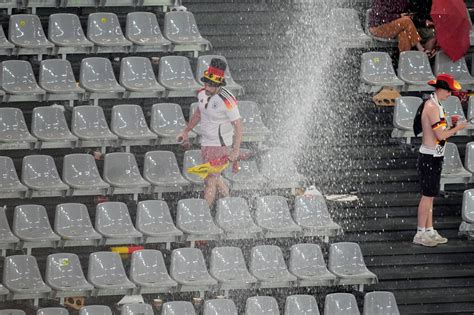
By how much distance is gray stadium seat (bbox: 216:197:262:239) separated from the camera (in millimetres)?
15125

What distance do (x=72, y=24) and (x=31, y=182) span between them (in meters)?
1.85

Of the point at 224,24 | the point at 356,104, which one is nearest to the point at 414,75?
the point at 356,104

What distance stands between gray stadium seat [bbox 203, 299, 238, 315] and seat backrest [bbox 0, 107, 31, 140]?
2325mm

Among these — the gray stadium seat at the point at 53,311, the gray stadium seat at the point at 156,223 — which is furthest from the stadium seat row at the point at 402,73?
the gray stadium seat at the point at 53,311

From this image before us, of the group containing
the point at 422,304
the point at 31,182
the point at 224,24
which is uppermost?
the point at 224,24

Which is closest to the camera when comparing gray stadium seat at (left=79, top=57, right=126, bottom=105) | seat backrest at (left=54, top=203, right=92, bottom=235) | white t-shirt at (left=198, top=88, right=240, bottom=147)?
seat backrest at (left=54, top=203, right=92, bottom=235)

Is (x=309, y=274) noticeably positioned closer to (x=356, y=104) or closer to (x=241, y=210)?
(x=241, y=210)

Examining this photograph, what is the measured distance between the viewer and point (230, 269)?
14.9 m

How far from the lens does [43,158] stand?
15.2 metres

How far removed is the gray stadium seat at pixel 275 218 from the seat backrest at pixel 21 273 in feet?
6.87

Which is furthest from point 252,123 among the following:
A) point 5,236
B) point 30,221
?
point 5,236

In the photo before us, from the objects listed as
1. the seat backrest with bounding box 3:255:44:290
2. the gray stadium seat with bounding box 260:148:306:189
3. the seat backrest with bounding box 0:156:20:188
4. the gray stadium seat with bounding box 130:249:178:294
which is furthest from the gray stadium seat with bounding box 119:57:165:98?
the seat backrest with bounding box 3:255:44:290

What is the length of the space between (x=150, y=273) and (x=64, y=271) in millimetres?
741

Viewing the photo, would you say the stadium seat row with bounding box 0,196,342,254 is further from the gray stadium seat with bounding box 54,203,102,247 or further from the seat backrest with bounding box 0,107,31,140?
the seat backrest with bounding box 0,107,31,140
